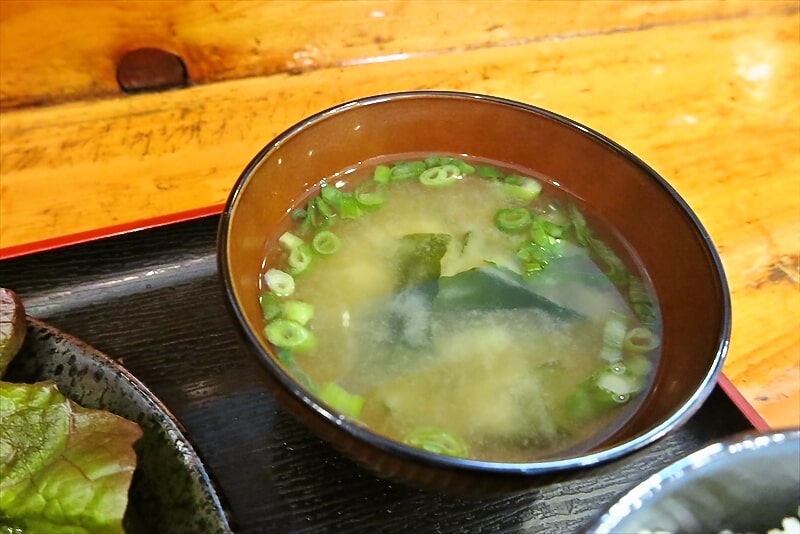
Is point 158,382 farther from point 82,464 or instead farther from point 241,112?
point 241,112

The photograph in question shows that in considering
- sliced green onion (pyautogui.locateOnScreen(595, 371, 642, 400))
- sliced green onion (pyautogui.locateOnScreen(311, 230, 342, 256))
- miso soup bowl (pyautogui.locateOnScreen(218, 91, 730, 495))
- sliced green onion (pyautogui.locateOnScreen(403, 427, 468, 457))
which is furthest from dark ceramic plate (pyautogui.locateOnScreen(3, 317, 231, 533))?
sliced green onion (pyautogui.locateOnScreen(595, 371, 642, 400))

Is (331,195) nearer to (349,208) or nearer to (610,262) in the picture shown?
(349,208)

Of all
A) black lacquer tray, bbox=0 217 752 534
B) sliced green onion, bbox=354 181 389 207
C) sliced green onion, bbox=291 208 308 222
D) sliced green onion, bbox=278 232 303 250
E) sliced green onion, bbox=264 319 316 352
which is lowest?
black lacquer tray, bbox=0 217 752 534

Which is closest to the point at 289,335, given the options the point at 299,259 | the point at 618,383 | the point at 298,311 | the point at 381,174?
the point at 298,311

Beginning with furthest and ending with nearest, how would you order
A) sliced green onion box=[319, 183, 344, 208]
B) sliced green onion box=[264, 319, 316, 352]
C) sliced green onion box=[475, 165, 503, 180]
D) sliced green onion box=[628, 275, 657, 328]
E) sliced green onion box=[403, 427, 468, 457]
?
sliced green onion box=[475, 165, 503, 180]
sliced green onion box=[319, 183, 344, 208]
sliced green onion box=[628, 275, 657, 328]
sliced green onion box=[264, 319, 316, 352]
sliced green onion box=[403, 427, 468, 457]

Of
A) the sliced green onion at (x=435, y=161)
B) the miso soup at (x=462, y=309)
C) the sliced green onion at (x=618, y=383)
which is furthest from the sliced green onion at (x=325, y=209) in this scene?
the sliced green onion at (x=618, y=383)

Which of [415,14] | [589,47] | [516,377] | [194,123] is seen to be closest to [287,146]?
[516,377]

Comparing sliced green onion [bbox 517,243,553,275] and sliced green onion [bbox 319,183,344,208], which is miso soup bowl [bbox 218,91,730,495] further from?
sliced green onion [bbox 517,243,553,275]
